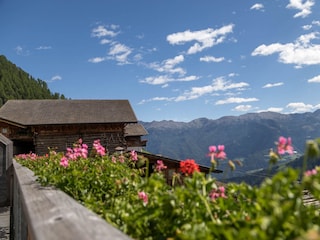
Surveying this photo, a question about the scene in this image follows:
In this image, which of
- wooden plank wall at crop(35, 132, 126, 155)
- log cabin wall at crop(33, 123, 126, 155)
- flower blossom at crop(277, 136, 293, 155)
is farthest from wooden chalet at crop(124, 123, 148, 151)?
flower blossom at crop(277, 136, 293, 155)

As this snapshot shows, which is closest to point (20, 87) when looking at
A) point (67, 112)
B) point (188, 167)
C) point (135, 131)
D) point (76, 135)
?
point (135, 131)

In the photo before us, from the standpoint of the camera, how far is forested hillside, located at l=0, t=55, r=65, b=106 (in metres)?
105

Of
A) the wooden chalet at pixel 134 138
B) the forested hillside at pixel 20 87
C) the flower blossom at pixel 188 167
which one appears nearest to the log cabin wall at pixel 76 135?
the wooden chalet at pixel 134 138

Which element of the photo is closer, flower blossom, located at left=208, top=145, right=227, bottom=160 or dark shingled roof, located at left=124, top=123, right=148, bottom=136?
flower blossom, located at left=208, top=145, right=227, bottom=160

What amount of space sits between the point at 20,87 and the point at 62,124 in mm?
91388

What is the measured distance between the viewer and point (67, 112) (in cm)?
2995

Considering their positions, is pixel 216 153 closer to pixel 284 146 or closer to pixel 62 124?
pixel 284 146

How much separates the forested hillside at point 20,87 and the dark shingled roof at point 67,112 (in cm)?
7403

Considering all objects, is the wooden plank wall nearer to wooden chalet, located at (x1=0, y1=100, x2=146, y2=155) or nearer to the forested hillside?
wooden chalet, located at (x1=0, y1=100, x2=146, y2=155)

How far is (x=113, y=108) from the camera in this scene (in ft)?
102

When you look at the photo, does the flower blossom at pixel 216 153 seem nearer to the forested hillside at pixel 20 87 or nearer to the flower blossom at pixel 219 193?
the flower blossom at pixel 219 193

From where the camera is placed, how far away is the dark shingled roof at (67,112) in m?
27.5

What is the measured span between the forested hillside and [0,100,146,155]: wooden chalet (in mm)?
75637

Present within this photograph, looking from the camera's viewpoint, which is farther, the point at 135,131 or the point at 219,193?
the point at 135,131
